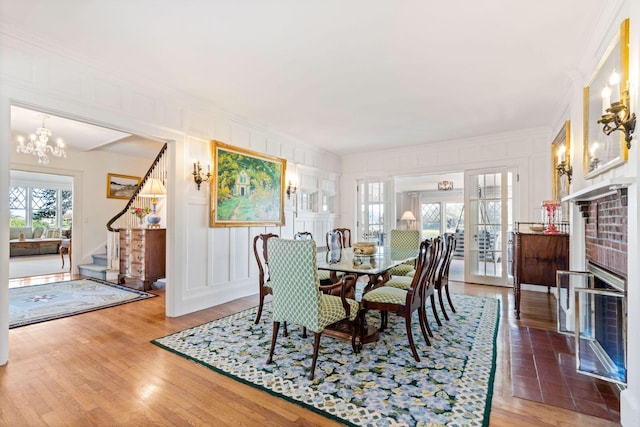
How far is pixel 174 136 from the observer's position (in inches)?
148

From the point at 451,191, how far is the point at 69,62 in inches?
399

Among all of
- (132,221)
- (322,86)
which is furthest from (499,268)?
(132,221)

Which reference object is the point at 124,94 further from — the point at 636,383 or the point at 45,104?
the point at 636,383

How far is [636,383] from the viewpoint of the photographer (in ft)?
5.50

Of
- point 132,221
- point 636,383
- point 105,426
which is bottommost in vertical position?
point 105,426

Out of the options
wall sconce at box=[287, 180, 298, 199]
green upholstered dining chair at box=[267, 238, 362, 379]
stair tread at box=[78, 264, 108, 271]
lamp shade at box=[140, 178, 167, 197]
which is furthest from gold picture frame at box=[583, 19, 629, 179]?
stair tread at box=[78, 264, 108, 271]

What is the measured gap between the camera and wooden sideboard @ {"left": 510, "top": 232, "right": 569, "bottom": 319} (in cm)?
353

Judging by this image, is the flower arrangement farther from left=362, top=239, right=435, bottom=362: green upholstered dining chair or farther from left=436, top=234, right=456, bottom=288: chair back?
left=436, top=234, right=456, bottom=288: chair back

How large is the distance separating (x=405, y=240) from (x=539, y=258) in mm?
1735

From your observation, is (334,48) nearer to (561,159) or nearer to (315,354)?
(315,354)

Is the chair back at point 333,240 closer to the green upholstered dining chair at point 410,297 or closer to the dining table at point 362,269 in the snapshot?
the dining table at point 362,269

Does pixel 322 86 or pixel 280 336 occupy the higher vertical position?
pixel 322 86

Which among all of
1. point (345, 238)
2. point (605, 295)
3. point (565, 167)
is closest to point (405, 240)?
point (345, 238)

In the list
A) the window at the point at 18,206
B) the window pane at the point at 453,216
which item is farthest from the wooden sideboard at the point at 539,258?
the window at the point at 18,206
